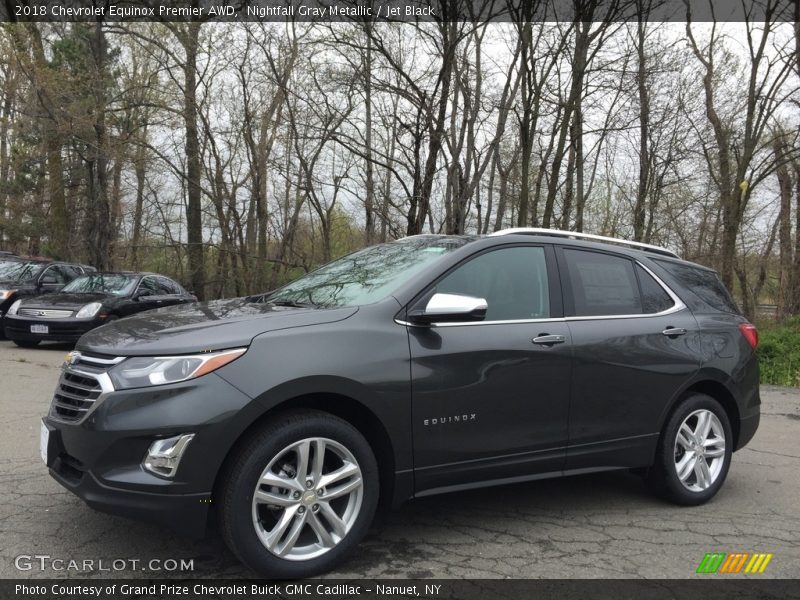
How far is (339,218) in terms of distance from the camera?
30.2 m

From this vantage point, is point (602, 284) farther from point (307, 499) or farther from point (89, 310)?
point (89, 310)

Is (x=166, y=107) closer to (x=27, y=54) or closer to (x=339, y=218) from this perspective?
(x=27, y=54)

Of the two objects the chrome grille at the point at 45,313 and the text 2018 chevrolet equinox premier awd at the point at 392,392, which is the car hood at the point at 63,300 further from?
the text 2018 chevrolet equinox premier awd at the point at 392,392

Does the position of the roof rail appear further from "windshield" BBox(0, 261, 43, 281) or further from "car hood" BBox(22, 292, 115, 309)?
"windshield" BBox(0, 261, 43, 281)

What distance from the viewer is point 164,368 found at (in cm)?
306

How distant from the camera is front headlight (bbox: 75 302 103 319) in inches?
482

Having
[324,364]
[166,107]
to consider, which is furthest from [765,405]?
[166,107]

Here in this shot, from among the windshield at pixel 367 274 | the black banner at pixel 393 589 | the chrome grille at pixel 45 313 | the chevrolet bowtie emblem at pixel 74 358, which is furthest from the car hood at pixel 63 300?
the black banner at pixel 393 589

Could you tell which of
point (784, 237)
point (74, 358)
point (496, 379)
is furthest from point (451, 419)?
point (784, 237)

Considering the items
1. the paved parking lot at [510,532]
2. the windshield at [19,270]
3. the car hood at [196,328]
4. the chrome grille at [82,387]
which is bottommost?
the paved parking lot at [510,532]

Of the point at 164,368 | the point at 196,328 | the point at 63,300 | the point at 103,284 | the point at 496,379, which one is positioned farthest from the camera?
the point at 103,284

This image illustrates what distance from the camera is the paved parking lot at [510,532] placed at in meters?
3.45

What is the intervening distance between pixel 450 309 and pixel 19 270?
1428 cm

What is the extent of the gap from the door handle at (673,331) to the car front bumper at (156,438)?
9.18 feet
